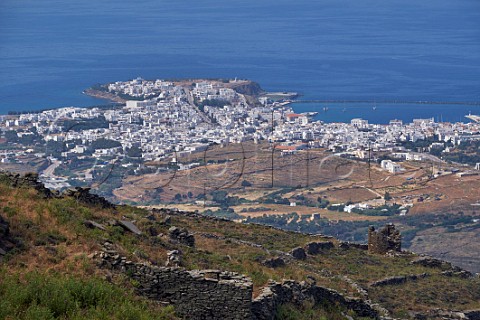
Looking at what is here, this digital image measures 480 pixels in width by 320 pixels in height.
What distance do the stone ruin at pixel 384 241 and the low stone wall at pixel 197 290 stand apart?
14868 mm

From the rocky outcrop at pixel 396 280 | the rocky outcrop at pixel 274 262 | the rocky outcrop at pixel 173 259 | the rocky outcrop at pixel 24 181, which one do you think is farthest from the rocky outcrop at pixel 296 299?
the rocky outcrop at pixel 24 181

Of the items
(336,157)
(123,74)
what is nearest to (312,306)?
(336,157)

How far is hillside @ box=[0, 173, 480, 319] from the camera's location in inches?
466

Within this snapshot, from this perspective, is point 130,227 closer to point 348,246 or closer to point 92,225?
point 92,225

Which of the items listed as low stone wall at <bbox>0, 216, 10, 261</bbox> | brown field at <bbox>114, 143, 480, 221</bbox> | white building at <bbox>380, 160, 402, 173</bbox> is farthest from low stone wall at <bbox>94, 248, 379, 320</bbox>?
white building at <bbox>380, 160, 402, 173</bbox>

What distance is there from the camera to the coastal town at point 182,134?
2798 inches

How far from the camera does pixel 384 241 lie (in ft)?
89.4

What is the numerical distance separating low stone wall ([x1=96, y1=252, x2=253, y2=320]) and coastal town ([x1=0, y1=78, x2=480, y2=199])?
46.6 m

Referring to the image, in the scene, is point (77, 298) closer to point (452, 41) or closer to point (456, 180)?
point (456, 180)

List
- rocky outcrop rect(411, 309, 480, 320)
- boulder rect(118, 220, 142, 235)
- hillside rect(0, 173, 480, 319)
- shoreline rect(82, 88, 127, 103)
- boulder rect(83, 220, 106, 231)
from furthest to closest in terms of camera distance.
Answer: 1. shoreline rect(82, 88, 127, 103)
2. rocky outcrop rect(411, 309, 480, 320)
3. boulder rect(118, 220, 142, 235)
4. boulder rect(83, 220, 106, 231)
5. hillside rect(0, 173, 480, 319)

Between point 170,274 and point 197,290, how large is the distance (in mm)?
424

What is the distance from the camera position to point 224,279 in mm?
12555

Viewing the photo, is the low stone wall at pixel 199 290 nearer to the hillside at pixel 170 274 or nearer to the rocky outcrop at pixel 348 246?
the hillside at pixel 170 274

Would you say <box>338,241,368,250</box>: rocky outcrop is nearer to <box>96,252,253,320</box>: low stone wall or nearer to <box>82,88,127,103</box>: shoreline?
<box>96,252,253,320</box>: low stone wall
